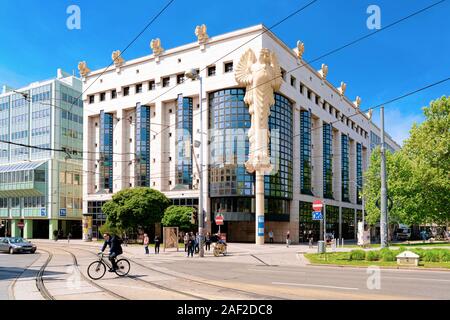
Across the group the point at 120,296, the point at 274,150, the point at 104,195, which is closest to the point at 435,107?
the point at 274,150

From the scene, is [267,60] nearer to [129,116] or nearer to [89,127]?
[129,116]

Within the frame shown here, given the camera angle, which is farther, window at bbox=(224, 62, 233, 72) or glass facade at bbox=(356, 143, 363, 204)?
glass facade at bbox=(356, 143, 363, 204)

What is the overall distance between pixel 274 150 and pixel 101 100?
29.6m

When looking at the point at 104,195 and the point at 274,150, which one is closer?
the point at 274,150

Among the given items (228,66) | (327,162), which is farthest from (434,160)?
(327,162)

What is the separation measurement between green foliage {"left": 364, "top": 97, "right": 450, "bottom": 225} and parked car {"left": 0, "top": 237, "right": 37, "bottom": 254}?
113ft

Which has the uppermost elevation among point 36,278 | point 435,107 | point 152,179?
point 435,107

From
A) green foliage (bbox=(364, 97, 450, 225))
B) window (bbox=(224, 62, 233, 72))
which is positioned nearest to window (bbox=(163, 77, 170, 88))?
window (bbox=(224, 62, 233, 72))

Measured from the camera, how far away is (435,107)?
140 ft

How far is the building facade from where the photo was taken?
72.1 metres

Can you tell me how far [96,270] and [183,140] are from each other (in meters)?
42.2

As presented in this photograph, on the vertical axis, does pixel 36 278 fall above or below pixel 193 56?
below

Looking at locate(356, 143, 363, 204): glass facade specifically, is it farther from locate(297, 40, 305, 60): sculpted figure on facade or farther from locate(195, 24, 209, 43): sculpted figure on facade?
locate(195, 24, 209, 43): sculpted figure on facade
